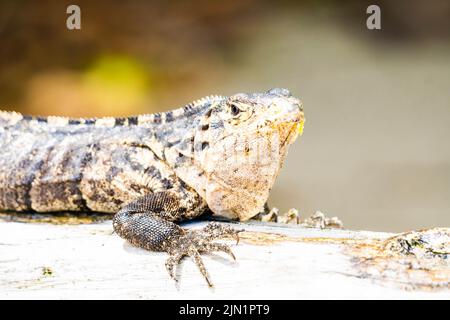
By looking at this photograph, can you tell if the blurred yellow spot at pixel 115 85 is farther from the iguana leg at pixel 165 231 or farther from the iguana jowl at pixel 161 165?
the iguana leg at pixel 165 231

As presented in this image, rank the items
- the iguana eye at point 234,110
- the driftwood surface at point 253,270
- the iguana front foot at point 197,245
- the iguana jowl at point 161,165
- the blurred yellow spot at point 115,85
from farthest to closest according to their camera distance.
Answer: the blurred yellow spot at point 115,85 < the iguana eye at point 234,110 < the iguana jowl at point 161,165 < the iguana front foot at point 197,245 < the driftwood surface at point 253,270

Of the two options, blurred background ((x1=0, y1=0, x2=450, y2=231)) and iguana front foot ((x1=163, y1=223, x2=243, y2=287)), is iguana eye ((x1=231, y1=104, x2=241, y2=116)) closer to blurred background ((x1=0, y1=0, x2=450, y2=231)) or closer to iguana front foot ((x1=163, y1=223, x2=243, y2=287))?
iguana front foot ((x1=163, y1=223, x2=243, y2=287))

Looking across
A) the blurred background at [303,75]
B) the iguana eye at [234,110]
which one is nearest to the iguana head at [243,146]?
the iguana eye at [234,110]

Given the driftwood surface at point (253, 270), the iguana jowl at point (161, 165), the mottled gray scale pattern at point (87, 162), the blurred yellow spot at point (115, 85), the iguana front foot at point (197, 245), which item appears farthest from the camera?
the blurred yellow spot at point (115, 85)

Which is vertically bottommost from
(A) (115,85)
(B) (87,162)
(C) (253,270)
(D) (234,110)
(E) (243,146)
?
(C) (253,270)

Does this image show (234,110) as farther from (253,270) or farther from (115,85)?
(115,85)

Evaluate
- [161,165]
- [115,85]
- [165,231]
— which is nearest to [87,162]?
[161,165]
